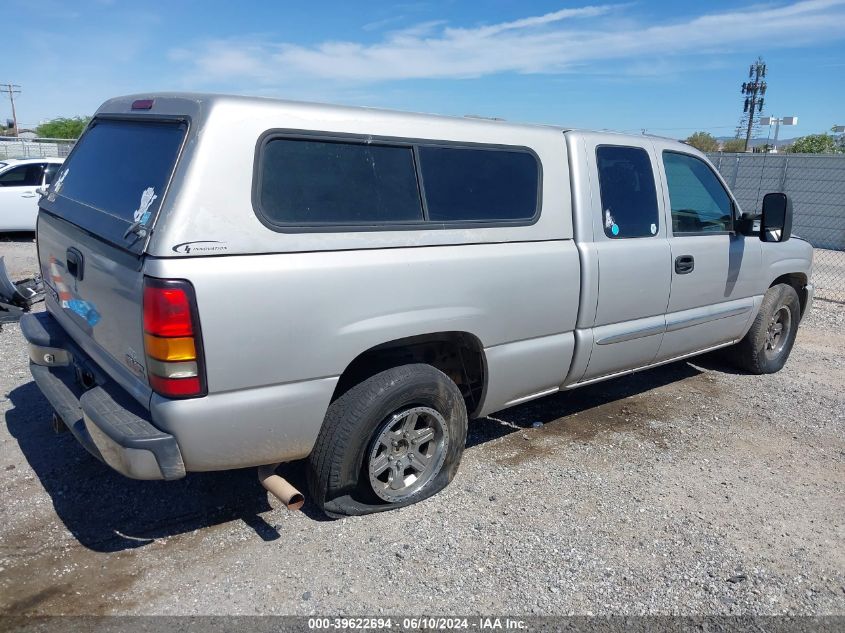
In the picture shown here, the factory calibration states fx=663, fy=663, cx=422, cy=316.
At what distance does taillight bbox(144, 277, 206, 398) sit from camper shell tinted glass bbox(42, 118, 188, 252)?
0.27m

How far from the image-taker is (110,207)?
10.4ft

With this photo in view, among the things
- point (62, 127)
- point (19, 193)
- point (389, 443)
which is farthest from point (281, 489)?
point (62, 127)

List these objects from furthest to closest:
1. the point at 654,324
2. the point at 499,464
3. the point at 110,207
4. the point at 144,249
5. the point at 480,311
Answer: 1. the point at 654,324
2. the point at 499,464
3. the point at 480,311
4. the point at 110,207
5. the point at 144,249

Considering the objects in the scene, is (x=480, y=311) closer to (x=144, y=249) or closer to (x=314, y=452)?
(x=314, y=452)

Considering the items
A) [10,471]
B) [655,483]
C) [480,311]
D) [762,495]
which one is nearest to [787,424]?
[762,495]

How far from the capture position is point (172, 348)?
8.53 feet

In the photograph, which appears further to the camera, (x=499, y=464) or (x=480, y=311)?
(x=499, y=464)

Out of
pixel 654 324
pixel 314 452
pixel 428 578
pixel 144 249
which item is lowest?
pixel 428 578

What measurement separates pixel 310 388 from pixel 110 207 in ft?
4.33

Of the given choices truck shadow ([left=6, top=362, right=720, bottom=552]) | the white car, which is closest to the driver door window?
truck shadow ([left=6, top=362, right=720, bottom=552])

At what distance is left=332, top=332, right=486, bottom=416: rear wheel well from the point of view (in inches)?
131

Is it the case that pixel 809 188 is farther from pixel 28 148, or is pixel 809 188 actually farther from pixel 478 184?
Result: pixel 28 148

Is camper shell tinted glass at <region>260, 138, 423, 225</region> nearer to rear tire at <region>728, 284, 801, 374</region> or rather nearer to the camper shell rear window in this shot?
the camper shell rear window

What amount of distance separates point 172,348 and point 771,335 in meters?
5.38
